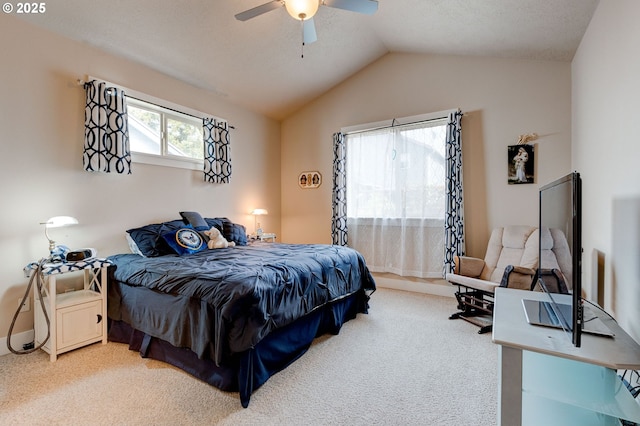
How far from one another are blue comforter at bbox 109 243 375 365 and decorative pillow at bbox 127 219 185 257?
15 centimetres

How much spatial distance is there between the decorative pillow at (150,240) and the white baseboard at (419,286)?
301 centimetres

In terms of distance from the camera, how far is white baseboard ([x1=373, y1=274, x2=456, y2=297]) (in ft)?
13.1

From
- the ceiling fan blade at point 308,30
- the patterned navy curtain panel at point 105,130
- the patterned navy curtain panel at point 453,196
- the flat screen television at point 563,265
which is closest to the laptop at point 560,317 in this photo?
the flat screen television at point 563,265

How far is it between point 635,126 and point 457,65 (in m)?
2.85

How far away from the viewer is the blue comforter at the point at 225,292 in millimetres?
1805

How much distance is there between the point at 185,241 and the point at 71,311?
1068mm

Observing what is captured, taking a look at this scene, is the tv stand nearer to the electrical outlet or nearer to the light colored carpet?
the light colored carpet

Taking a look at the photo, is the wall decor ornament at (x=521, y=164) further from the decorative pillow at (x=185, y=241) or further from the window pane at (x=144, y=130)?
the window pane at (x=144, y=130)

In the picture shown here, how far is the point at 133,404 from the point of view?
177 centimetres

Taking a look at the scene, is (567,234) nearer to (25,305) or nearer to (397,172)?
(397,172)

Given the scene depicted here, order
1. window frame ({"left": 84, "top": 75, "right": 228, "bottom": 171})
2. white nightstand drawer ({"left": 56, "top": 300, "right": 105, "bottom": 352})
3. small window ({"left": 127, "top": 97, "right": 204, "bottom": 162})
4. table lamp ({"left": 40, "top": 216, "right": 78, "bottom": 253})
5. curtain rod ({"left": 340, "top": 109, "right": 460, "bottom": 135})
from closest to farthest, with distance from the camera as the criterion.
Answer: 1. white nightstand drawer ({"left": 56, "top": 300, "right": 105, "bottom": 352})
2. table lamp ({"left": 40, "top": 216, "right": 78, "bottom": 253})
3. window frame ({"left": 84, "top": 75, "right": 228, "bottom": 171})
4. small window ({"left": 127, "top": 97, "right": 204, "bottom": 162})
5. curtain rod ({"left": 340, "top": 109, "right": 460, "bottom": 135})

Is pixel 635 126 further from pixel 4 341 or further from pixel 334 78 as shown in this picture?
pixel 4 341

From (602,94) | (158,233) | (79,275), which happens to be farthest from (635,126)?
(79,275)

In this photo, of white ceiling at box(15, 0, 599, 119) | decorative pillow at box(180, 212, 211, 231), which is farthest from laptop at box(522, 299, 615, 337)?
decorative pillow at box(180, 212, 211, 231)
